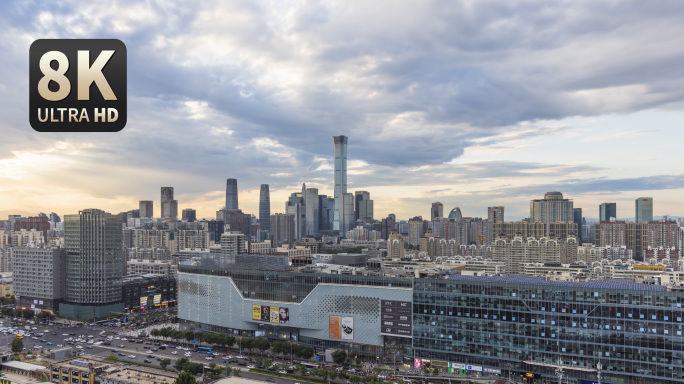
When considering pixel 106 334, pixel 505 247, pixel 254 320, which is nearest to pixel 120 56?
pixel 254 320

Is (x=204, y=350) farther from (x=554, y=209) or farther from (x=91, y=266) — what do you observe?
(x=554, y=209)

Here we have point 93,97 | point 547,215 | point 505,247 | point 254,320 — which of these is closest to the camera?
point 93,97

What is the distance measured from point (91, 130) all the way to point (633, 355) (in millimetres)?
51225

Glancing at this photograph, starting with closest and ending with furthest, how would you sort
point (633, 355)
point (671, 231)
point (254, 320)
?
point (633, 355), point (254, 320), point (671, 231)

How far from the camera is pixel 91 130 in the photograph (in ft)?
27.0

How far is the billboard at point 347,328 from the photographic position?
5712 centimetres

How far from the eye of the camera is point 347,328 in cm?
5731

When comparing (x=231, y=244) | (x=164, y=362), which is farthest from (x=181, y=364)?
(x=231, y=244)

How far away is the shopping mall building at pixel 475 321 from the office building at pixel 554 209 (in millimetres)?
152205

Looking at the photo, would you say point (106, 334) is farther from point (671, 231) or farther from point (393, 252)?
point (671, 231)

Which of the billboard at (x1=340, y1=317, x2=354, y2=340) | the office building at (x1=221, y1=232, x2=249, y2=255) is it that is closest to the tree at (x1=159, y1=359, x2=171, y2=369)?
the billboard at (x1=340, y1=317, x2=354, y2=340)

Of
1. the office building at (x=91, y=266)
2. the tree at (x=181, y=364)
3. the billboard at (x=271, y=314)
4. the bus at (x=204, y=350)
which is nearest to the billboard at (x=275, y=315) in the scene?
the billboard at (x=271, y=314)

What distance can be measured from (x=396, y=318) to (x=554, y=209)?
15914 centimetres

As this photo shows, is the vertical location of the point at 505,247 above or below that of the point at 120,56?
below
